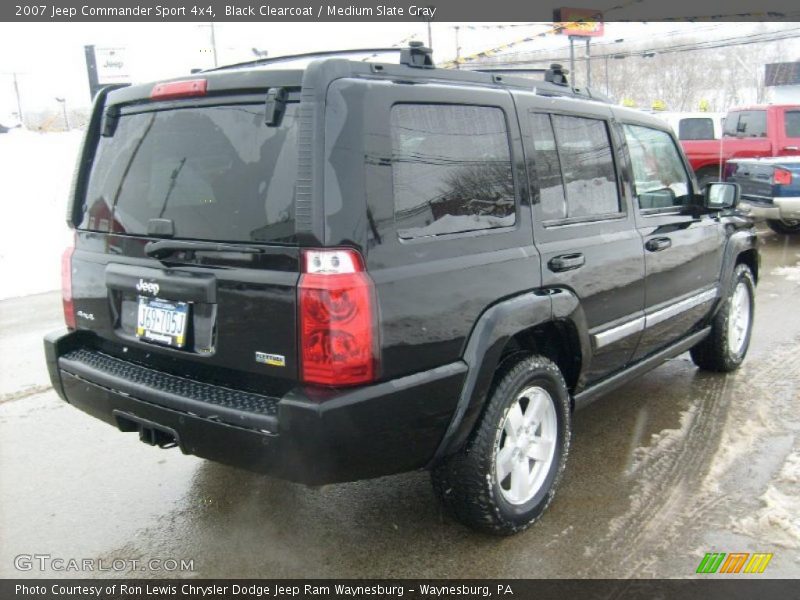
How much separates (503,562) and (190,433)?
1.34 m

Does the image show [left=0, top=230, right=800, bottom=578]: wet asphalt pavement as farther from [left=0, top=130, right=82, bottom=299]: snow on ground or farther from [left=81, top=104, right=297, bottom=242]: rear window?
[left=0, top=130, right=82, bottom=299]: snow on ground

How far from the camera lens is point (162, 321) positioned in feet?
8.93

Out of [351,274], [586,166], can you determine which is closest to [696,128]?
[586,166]

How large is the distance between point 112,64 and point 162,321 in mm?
31414

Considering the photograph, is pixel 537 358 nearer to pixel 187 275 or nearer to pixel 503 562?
pixel 503 562

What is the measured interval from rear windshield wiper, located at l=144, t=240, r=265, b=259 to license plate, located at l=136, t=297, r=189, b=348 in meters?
0.19

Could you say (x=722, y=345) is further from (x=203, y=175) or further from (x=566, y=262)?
(x=203, y=175)

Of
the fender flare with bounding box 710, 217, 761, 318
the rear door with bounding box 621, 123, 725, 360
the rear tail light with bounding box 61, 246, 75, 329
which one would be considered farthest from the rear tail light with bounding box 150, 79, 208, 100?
the fender flare with bounding box 710, 217, 761, 318

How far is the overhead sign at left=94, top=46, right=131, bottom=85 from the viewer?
2925cm

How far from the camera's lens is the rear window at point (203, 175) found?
2412 mm

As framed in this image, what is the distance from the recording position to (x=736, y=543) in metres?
2.86

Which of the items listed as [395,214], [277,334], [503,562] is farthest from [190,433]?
[503,562]

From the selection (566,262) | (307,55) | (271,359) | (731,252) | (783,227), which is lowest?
(783,227)
